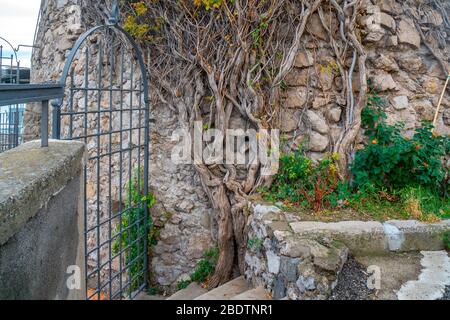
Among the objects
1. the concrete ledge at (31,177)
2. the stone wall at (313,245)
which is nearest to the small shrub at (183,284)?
the stone wall at (313,245)

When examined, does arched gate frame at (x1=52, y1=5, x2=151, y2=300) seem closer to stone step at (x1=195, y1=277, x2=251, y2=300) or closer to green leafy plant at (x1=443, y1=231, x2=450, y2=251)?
stone step at (x1=195, y1=277, x2=251, y2=300)

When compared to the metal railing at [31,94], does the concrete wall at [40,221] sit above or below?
below

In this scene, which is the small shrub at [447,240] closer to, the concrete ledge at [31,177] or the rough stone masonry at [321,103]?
the rough stone masonry at [321,103]

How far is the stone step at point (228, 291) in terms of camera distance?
8.95 feet

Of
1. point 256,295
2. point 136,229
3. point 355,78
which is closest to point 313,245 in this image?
point 256,295

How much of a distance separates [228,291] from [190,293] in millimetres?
621

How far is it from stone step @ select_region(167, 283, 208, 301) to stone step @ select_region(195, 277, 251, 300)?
0.43 m

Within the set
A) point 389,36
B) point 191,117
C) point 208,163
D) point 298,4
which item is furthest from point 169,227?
point 389,36

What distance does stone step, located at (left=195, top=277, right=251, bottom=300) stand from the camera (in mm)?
2729

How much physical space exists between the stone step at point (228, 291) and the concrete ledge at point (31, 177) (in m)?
1.44

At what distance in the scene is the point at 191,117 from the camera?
360cm

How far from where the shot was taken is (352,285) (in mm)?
2275

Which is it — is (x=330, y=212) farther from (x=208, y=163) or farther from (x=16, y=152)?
(x=16, y=152)

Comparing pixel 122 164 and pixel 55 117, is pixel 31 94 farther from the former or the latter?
pixel 122 164
